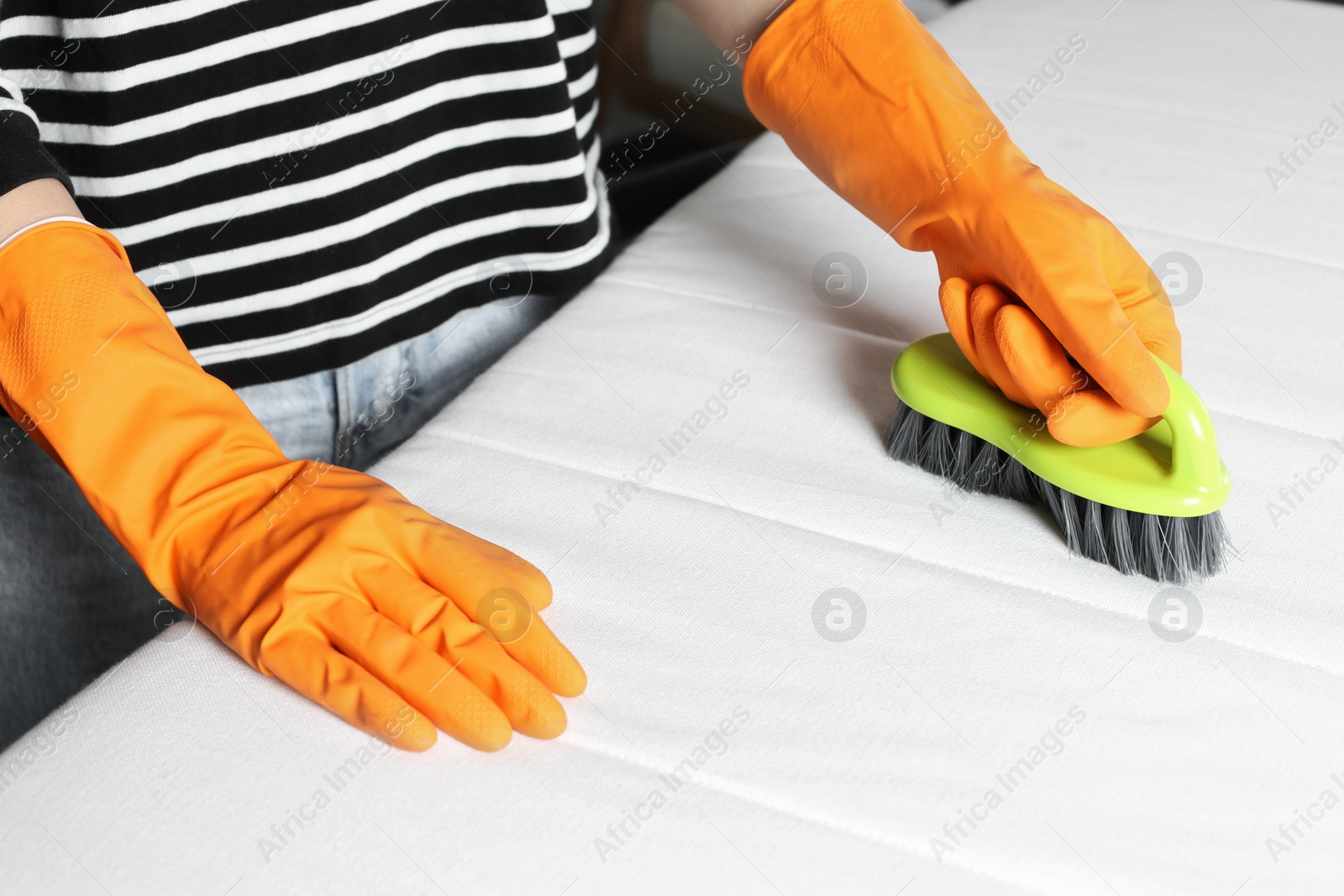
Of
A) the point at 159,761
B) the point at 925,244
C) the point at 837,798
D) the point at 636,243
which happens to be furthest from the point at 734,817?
the point at 636,243

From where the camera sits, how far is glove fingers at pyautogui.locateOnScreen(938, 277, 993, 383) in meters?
0.73

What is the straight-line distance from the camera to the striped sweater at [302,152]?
0.82 metres

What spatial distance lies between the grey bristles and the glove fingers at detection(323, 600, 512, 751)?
37cm

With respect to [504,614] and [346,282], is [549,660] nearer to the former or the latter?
[504,614]

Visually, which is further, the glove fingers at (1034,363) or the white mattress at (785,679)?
the glove fingers at (1034,363)

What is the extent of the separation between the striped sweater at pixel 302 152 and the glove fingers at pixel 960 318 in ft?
1.43

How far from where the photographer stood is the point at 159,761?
560mm

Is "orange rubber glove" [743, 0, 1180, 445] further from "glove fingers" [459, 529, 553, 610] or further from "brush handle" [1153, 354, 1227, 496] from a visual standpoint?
"glove fingers" [459, 529, 553, 610]

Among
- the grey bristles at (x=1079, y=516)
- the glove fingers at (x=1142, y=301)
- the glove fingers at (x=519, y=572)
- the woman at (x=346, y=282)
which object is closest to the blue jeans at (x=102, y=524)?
the woman at (x=346, y=282)

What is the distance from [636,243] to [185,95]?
1.39 ft

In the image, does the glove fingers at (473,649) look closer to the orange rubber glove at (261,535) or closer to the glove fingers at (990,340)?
the orange rubber glove at (261,535)

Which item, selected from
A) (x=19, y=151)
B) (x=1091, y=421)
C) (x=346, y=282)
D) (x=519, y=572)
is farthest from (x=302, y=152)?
(x=1091, y=421)

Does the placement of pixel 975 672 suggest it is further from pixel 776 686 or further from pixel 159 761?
pixel 159 761

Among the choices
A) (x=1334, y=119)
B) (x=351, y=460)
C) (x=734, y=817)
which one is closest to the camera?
(x=734, y=817)
